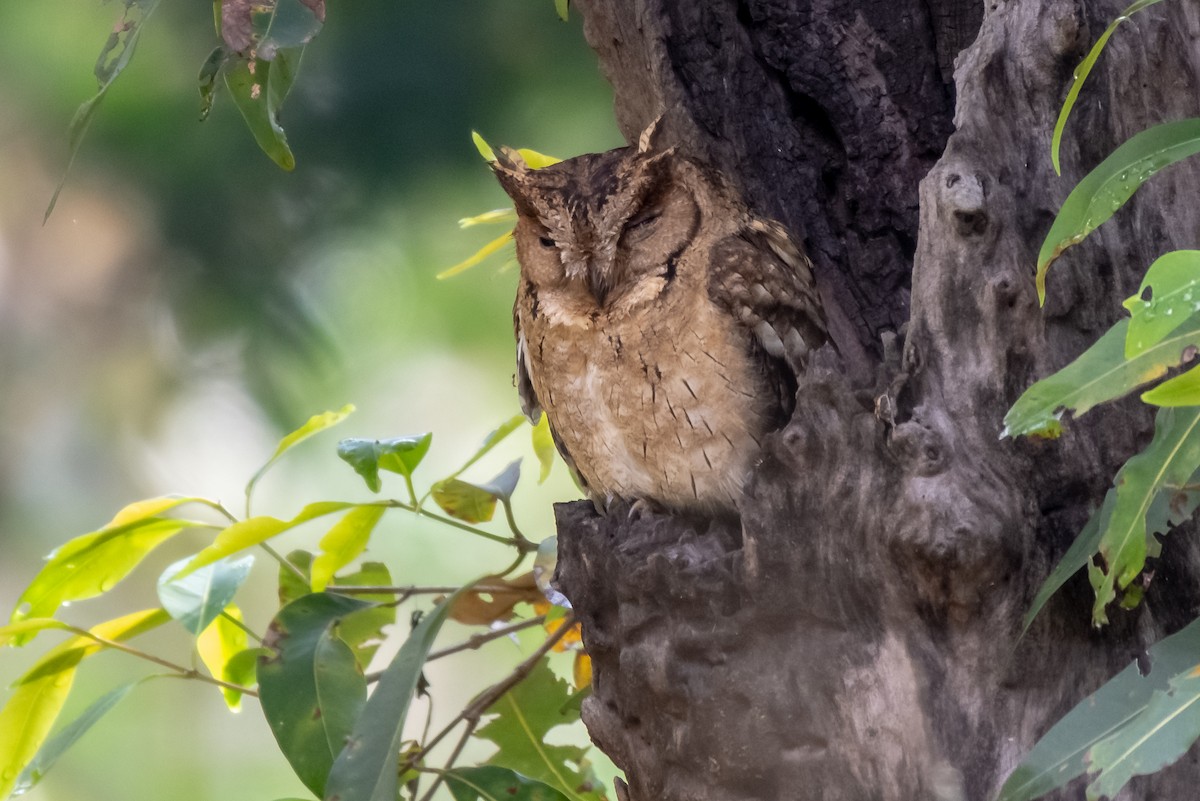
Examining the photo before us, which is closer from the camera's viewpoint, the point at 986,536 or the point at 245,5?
the point at 986,536

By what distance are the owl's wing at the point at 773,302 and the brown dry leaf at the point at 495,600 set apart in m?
0.49

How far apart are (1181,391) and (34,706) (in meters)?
1.51

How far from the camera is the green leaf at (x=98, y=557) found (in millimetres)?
1577

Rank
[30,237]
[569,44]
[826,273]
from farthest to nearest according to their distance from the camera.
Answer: [30,237] < [569,44] < [826,273]

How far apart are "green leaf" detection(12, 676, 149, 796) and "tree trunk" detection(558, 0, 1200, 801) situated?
68 centimetres

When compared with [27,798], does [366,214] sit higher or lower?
higher

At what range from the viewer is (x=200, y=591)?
4.79 ft

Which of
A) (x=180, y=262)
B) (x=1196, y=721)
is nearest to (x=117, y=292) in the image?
(x=180, y=262)

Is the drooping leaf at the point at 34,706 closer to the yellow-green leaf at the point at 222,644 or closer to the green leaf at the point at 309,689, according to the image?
the yellow-green leaf at the point at 222,644

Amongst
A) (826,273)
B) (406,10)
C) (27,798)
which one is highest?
(406,10)

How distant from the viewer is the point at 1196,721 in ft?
2.32

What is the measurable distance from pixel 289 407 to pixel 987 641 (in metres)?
2.00

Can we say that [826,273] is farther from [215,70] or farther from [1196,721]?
[1196,721]

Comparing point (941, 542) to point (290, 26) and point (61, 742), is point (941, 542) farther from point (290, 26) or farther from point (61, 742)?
point (61, 742)
